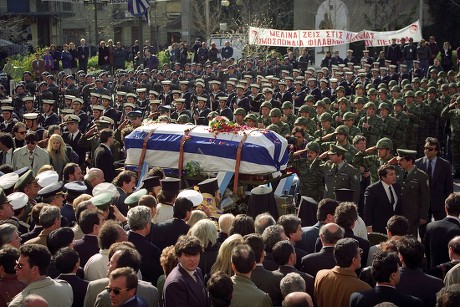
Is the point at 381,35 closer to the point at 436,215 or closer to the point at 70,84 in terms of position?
the point at 70,84

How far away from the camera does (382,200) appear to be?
10.4 m

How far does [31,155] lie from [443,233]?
21.3 feet

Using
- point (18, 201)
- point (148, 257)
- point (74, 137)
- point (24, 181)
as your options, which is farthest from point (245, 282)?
point (74, 137)

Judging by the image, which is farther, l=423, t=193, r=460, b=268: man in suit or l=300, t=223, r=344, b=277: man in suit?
l=423, t=193, r=460, b=268: man in suit

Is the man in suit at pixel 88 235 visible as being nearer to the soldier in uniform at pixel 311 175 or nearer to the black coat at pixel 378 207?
the black coat at pixel 378 207

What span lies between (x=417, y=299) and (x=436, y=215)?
19.7 feet

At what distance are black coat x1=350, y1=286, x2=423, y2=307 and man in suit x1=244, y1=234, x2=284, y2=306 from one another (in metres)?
0.72

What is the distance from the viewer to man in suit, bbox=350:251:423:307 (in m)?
6.07

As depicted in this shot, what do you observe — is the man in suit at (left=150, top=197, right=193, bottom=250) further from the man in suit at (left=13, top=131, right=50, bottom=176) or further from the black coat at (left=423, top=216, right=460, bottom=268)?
the man in suit at (left=13, top=131, right=50, bottom=176)

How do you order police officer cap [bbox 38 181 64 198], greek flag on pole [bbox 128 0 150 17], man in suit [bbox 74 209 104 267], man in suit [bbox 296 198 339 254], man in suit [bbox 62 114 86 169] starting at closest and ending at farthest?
man in suit [bbox 74 209 104 267] → man in suit [bbox 296 198 339 254] → police officer cap [bbox 38 181 64 198] → man in suit [bbox 62 114 86 169] → greek flag on pole [bbox 128 0 150 17]

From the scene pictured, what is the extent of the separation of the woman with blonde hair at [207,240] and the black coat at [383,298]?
61.0 inches

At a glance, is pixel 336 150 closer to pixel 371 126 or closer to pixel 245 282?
pixel 371 126

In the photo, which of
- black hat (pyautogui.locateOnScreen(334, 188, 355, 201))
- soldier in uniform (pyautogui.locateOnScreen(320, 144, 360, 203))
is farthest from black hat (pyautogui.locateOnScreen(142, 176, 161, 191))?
soldier in uniform (pyautogui.locateOnScreen(320, 144, 360, 203))

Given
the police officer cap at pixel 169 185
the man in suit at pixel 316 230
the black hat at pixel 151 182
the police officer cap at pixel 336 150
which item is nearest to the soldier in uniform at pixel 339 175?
the police officer cap at pixel 336 150
